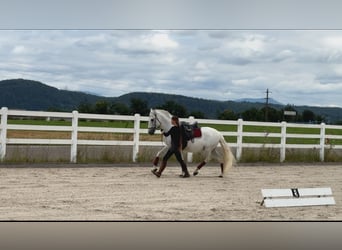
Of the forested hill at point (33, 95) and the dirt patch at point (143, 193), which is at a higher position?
the forested hill at point (33, 95)

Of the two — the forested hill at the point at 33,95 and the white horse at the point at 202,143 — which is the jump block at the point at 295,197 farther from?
the white horse at the point at 202,143

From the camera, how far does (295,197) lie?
5.41 m

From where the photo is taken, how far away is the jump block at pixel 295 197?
5316 mm

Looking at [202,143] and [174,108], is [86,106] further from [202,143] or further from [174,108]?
[202,143]

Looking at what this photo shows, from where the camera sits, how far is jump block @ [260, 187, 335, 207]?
532 cm

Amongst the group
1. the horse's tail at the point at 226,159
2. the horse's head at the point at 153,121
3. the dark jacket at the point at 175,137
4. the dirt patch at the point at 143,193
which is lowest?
the dirt patch at the point at 143,193

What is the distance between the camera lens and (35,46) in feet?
15.7

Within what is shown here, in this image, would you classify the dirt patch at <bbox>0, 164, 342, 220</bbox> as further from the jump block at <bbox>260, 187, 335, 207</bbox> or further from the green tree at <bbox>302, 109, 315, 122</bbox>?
the green tree at <bbox>302, 109, 315, 122</bbox>

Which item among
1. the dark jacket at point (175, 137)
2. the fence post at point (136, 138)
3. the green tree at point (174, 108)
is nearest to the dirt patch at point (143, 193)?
the fence post at point (136, 138)

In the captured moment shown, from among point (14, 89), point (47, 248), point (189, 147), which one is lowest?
point (47, 248)

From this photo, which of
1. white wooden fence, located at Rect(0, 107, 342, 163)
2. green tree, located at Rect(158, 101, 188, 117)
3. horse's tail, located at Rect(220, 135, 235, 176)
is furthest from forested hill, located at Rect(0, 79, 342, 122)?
horse's tail, located at Rect(220, 135, 235, 176)
